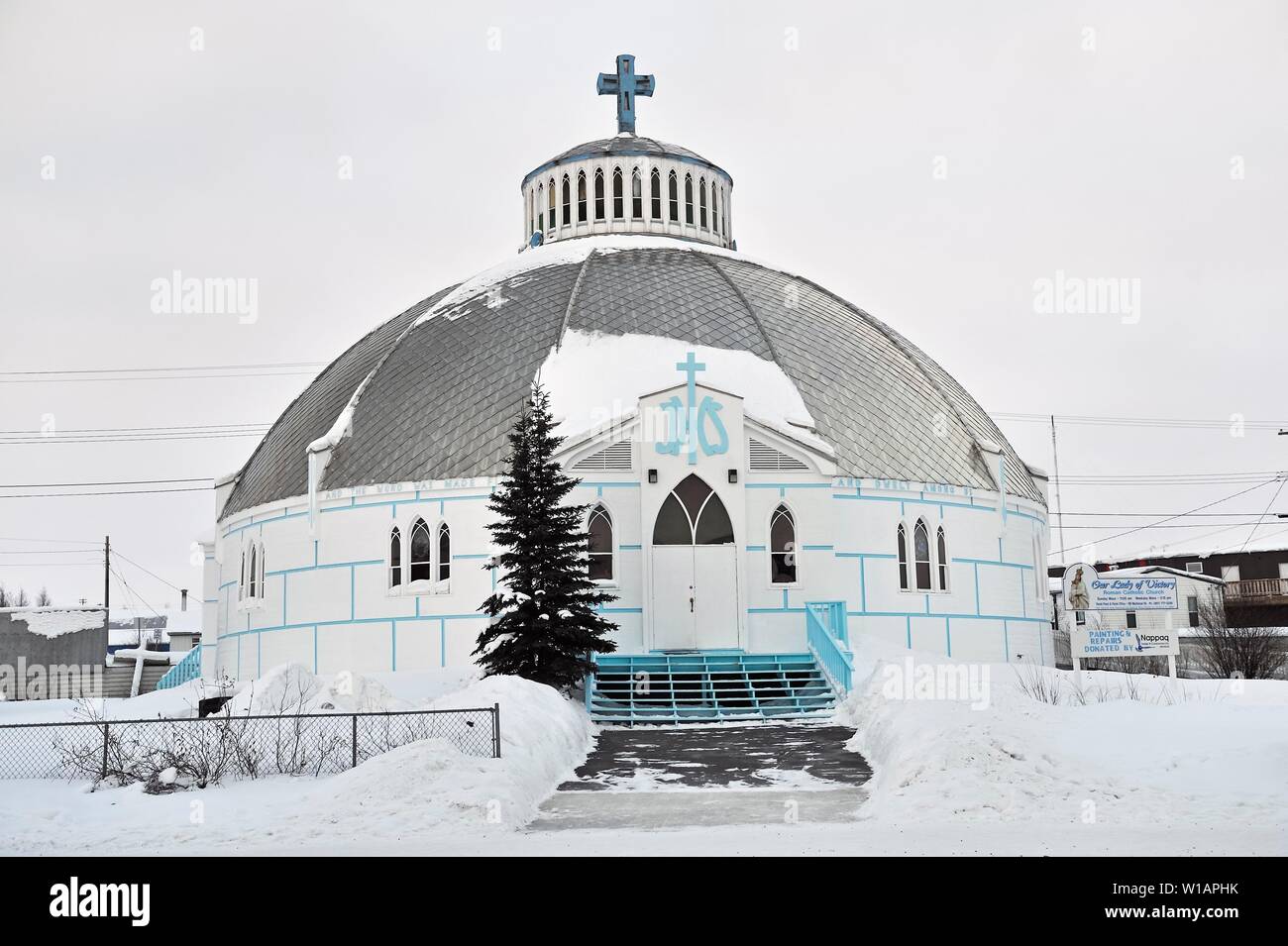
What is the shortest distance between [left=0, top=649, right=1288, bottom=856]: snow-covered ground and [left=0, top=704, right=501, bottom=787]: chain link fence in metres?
0.37

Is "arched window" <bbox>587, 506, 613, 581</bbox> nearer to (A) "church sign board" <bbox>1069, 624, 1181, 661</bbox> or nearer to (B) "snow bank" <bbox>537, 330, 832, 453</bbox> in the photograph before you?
(B) "snow bank" <bbox>537, 330, 832, 453</bbox>

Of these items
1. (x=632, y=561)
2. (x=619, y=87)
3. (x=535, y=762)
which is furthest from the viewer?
(x=619, y=87)

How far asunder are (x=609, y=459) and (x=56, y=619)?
31.2 m

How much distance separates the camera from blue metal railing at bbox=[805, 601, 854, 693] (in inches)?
984

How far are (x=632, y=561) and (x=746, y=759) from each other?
1072cm

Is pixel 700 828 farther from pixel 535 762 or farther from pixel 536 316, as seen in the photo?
pixel 536 316

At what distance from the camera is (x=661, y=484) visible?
2964 cm

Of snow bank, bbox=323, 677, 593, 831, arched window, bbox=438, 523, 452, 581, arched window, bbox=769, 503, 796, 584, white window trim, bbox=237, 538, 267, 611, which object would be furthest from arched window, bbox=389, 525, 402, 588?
snow bank, bbox=323, 677, 593, 831

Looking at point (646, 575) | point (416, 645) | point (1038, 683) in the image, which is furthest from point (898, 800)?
point (416, 645)

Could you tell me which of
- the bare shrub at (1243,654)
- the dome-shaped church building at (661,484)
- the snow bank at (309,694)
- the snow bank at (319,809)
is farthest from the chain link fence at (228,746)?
the bare shrub at (1243,654)

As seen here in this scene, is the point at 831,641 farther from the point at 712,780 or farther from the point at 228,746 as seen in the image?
the point at 228,746

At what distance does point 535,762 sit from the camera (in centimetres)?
1730
